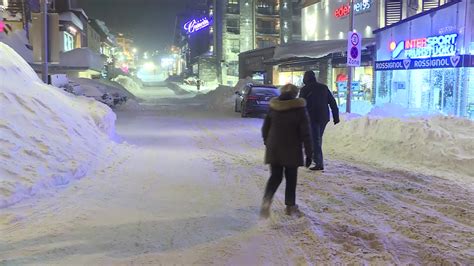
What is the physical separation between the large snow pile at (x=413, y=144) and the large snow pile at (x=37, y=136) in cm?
576

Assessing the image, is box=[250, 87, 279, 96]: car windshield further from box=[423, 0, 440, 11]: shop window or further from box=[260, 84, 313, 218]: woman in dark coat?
box=[260, 84, 313, 218]: woman in dark coat

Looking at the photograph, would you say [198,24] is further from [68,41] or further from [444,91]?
[444,91]

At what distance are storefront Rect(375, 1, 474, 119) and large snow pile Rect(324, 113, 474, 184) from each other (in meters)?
5.26

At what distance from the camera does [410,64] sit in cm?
1942

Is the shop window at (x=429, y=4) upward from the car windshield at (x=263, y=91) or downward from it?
upward

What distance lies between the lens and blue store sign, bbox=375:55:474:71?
1592 centimetres

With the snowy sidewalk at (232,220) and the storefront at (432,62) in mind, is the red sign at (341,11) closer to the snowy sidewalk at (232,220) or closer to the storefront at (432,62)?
the storefront at (432,62)

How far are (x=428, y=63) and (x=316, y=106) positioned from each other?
34.8 feet

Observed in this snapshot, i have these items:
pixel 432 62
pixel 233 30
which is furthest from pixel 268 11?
pixel 432 62

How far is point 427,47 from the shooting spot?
60.7 ft

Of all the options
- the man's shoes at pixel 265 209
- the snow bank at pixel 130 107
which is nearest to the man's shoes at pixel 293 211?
the man's shoes at pixel 265 209

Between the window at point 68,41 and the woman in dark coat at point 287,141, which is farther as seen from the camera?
the window at point 68,41

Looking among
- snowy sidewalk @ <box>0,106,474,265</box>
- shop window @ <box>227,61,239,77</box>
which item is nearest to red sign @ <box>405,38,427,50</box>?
snowy sidewalk @ <box>0,106,474,265</box>

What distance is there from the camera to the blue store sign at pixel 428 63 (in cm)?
1592
